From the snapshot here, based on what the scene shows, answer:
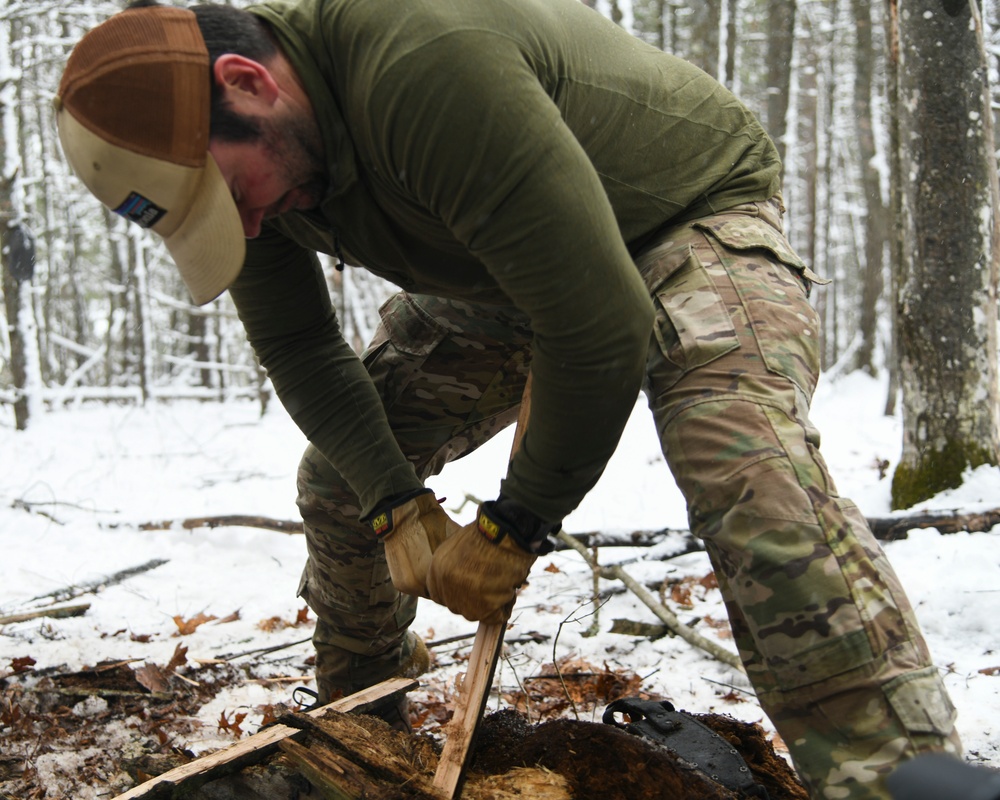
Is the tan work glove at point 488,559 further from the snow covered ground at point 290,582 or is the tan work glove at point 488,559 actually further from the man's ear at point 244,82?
the man's ear at point 244,82

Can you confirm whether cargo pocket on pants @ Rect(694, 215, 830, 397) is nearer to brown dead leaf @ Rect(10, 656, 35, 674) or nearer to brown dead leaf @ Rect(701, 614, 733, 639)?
brown dead leaf @ Rect(701, 614, 733, 639)

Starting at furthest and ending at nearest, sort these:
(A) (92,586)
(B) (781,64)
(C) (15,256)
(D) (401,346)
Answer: (B) (781,64)
(C) (15,256)
(A) (92,586)
(D) (401,346)

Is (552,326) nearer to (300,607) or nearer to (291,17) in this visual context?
(291,17)

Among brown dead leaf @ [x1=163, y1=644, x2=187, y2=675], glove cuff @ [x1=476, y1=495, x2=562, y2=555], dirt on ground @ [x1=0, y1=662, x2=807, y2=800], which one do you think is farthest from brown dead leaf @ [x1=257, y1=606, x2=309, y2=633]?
glove cuff @ [x1=476, y1=495, x2=562, y2=555]

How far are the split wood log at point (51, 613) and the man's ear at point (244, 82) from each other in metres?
2.95

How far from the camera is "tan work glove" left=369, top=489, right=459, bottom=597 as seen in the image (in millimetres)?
2172

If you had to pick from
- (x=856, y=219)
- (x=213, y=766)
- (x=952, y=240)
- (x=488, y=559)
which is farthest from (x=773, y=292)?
(x=856, y=219)

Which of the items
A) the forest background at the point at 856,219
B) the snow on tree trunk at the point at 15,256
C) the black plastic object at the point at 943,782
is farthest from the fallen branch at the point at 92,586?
the snow on tree trunk at the point at 15,256

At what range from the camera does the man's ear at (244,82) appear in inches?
64.8

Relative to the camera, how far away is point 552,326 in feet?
5.49

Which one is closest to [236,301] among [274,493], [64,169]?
[274,493]

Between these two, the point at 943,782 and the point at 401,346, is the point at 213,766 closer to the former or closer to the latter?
the point at 401,346

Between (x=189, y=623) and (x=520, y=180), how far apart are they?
302 centimetres

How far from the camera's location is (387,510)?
2.29 m
